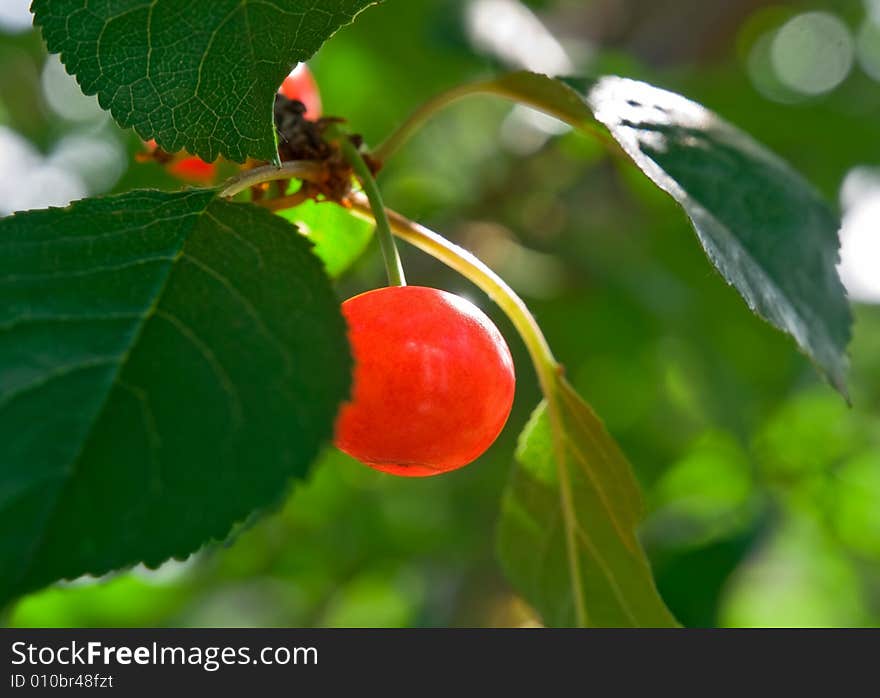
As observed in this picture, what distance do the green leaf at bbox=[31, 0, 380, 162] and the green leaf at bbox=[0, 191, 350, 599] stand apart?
136mm

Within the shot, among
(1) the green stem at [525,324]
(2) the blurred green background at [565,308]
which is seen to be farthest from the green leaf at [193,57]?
(2) the blurred green background at [565,308]

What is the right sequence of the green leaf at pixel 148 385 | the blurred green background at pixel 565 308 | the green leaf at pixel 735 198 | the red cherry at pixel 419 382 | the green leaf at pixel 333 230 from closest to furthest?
the green leaf at pixel 148 385
the red cherry at pixel 419 382
the green leaf at pixel 735 198
the green leaf at pixel 333 230
the blurred green background at pixel 565 308

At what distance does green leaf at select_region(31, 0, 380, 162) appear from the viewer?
3.20 ft

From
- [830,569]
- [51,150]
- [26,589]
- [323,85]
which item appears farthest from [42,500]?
[830,569]

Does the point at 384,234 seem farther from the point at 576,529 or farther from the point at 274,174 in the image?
the point at 576,529

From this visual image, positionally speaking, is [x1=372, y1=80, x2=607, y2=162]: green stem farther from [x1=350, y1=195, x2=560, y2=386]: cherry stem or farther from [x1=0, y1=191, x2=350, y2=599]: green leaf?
[x1=0, y1=191, x2=350, y2=599]: green leaf

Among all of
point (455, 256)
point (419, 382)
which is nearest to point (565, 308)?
point (455, 256)

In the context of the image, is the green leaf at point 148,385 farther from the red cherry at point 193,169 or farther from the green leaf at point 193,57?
the red cherry at point 193,169

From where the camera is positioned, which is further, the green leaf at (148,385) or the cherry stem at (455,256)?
the cherry stem at (455,256)

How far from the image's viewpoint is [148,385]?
78 cm

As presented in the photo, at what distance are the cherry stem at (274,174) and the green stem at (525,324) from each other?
0.21 feet

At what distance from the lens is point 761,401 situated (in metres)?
3.20

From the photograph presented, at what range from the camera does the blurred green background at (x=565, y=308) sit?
8.57 ft
